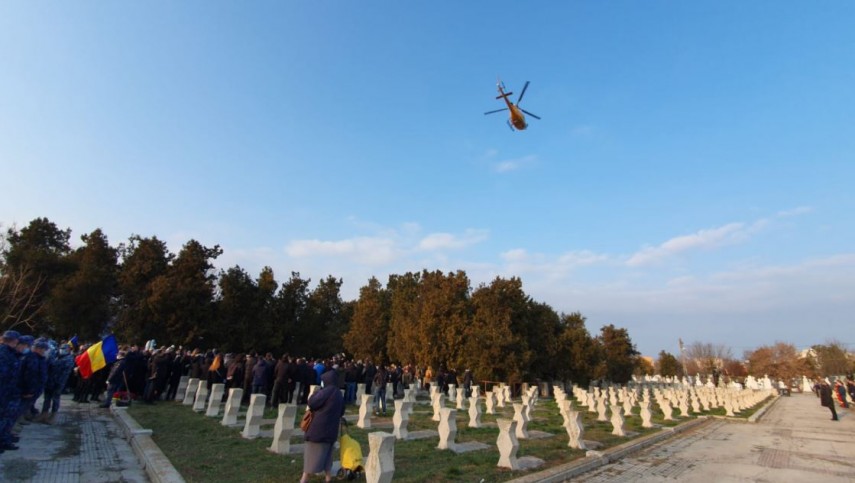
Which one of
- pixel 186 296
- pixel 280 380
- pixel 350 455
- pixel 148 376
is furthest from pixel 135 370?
pixel 186 296

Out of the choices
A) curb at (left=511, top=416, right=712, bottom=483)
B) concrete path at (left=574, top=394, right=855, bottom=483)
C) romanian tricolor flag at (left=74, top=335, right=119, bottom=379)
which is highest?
romanian tricolor flag at (left=74, top=335, right=119, bottom=379)

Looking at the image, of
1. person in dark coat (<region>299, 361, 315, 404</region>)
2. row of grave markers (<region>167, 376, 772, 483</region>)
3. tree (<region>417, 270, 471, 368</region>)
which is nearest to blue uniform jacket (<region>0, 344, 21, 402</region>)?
row of grave markers (<region>167, 376, 772, 483</region>)

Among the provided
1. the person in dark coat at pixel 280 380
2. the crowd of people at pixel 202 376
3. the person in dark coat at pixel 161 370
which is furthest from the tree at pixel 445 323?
the person in dark coat at pixel 161 370

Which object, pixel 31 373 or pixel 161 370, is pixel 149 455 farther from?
pixel 161 370

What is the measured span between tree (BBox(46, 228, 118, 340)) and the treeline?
72 millimetres

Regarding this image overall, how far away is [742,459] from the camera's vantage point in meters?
10.1

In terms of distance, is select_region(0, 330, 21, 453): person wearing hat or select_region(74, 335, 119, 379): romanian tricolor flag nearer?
select_region(0, 330, 21, 453): person wearing hat

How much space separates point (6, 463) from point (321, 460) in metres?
4.74

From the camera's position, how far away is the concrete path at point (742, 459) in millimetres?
8215

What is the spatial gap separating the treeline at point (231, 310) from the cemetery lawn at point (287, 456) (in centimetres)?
1869

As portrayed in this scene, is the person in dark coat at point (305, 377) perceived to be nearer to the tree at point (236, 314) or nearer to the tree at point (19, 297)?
the tree at point (19, 297)

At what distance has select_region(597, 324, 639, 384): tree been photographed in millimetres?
45250

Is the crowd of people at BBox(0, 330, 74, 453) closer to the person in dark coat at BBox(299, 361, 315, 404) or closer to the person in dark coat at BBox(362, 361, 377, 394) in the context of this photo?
the person in dark coat at BBox(299, 361, 315, 404)

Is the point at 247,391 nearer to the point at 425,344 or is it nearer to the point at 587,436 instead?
the point at 587,436
